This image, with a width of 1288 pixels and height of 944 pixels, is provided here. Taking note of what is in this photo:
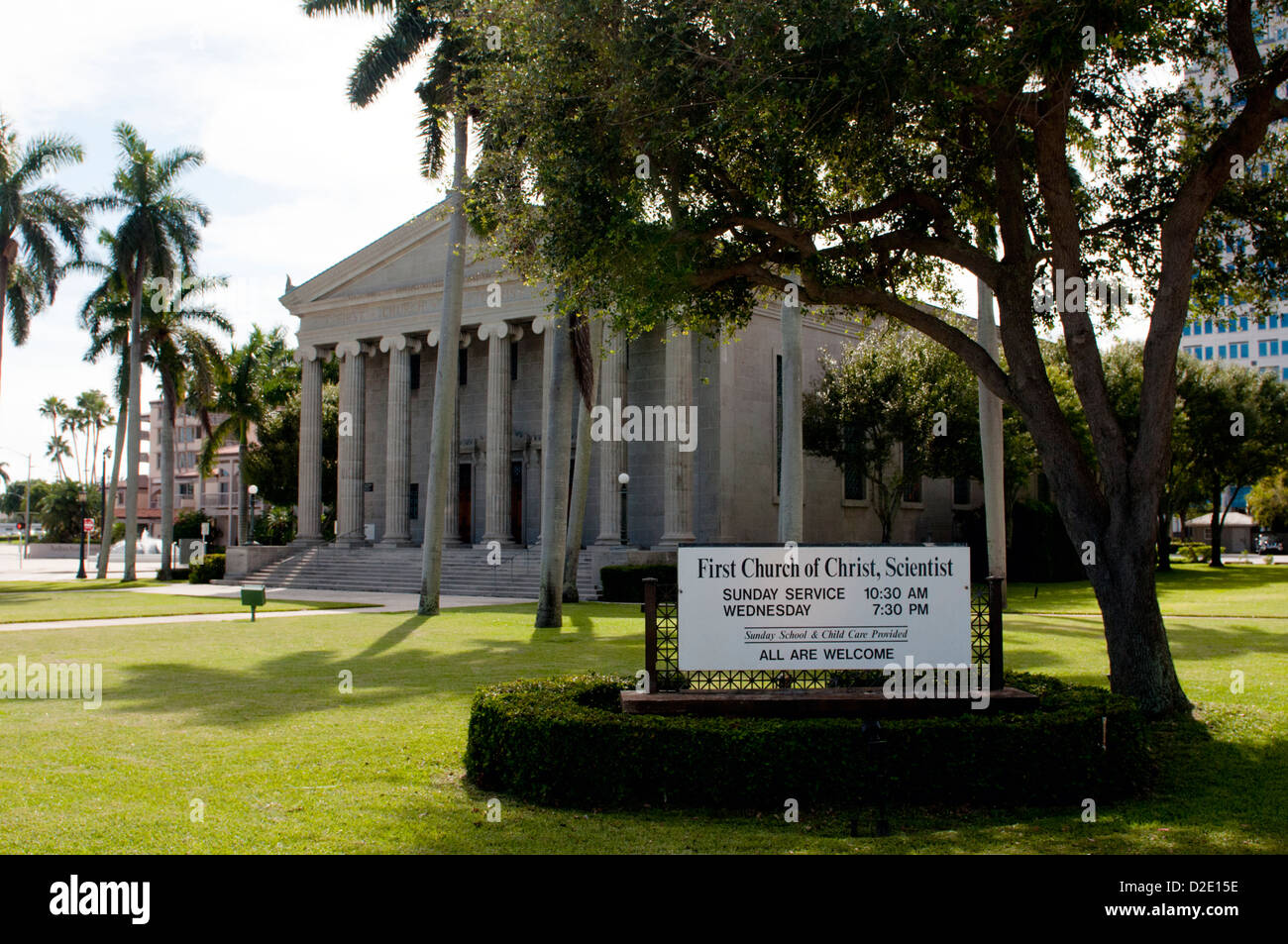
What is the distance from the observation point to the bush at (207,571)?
1718 inches

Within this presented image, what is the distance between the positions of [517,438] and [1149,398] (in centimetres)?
Result: 3347

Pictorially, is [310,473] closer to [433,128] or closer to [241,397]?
[241,397]

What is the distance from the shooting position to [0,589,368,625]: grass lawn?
26.5 meters

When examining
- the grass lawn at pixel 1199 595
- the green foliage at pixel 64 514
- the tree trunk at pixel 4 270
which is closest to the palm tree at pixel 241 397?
the tree trunk at pixel 4 270

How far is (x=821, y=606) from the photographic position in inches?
335

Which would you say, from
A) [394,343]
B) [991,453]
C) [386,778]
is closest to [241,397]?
[394,343]

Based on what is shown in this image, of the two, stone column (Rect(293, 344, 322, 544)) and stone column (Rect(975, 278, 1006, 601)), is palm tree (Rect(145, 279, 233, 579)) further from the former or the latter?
stone column (Rect(975, 278, 1006, 601))

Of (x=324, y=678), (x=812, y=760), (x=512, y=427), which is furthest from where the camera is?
(x=512, y=427)

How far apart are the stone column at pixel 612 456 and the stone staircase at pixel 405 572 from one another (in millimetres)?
1336

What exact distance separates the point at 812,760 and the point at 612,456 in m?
29.3

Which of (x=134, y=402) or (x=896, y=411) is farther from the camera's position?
(x=134, y=402)

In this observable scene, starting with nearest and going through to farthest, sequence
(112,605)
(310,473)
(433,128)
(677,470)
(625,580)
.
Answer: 1. (433,128)
2. (112,605)
3. (625,580)
4. (677,470)
5. (310,473)

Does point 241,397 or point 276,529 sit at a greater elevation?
point 241,397
